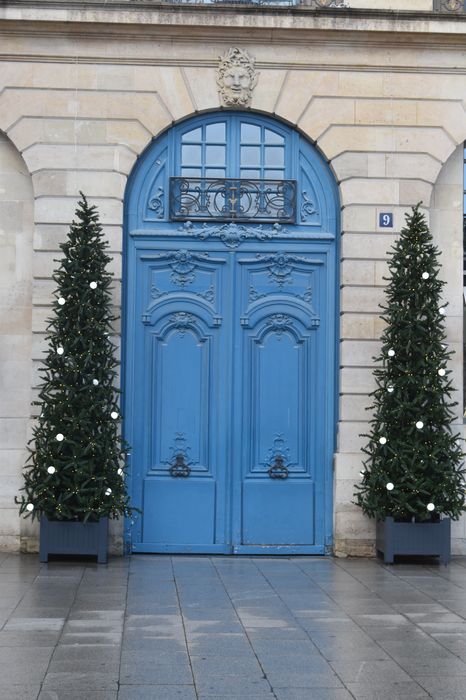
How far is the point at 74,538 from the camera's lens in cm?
1175

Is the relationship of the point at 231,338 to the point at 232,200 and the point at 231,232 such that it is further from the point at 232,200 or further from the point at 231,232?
the point at 232,200

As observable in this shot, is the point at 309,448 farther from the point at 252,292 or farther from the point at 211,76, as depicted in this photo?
the point at 211,76

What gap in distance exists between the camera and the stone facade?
41.4ft

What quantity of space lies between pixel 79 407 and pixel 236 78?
407cm

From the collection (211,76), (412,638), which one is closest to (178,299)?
(211,76)

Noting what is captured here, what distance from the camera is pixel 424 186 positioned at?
12961 mm

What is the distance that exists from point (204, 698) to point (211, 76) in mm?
8136

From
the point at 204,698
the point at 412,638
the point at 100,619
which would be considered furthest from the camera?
the point at 100,619

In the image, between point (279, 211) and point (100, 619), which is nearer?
point (100, 619)

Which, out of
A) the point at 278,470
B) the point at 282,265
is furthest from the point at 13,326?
the point at 278,470

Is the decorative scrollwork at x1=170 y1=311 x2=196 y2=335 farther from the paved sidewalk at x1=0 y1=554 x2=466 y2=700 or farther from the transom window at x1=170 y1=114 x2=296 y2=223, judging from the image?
the paved sidewalk at x1=0 y1=554 x2=466 y2=700

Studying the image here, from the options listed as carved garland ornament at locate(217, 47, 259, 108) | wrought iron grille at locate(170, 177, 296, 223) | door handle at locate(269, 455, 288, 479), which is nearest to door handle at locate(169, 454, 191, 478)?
door handle at locate(269, 455, 288, 479)

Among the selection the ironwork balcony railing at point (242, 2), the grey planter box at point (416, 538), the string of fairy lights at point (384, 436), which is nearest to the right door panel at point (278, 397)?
the string of fairy lights at point (384, 436)

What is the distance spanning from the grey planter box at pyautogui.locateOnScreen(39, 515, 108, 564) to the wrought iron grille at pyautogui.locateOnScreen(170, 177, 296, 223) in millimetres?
3569
